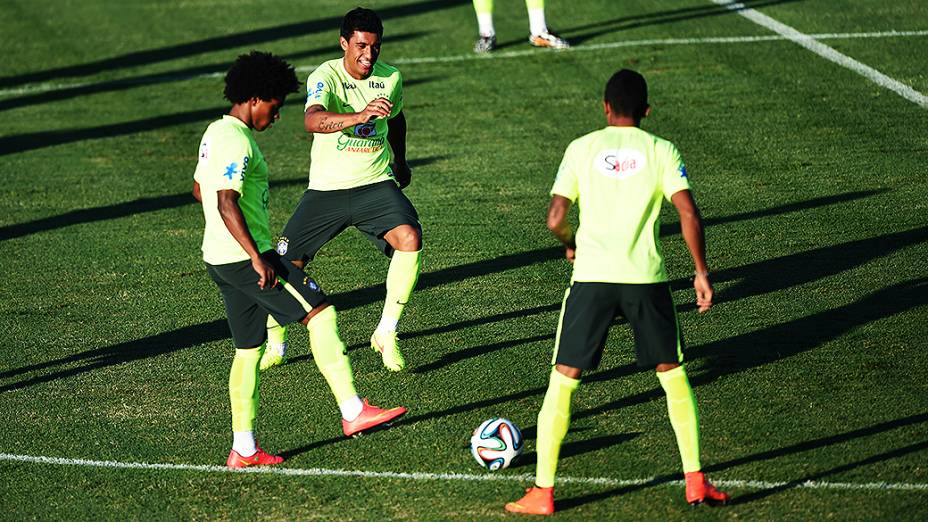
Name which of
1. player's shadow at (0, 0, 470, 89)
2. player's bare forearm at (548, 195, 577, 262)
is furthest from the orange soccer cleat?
player's shadow at (0, 0, 470, 89)

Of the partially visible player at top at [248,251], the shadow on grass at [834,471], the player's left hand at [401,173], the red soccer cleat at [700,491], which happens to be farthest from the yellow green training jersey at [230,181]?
the shadow on grass at [834,471]

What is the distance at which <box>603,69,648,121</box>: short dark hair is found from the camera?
6.89m

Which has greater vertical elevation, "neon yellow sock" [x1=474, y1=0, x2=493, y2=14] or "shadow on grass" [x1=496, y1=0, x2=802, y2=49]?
"neon yellow sock" [x1=474, y1=0, x2=493, y2=14]

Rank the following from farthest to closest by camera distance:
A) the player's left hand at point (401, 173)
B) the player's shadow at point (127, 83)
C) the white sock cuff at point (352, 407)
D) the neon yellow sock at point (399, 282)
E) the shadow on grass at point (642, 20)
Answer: the shadow on grass at point (642, 20), the player's shadow at point (127, 83), the player's left hand at point (401, 173), the neon yellow sock at point (399, 282), the white sock cuff at point (352, 407)

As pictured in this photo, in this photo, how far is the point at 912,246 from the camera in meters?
11.9

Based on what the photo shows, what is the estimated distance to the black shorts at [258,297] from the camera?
7.77m

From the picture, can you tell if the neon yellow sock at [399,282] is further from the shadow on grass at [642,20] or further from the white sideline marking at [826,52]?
the shadow on grass at [642,20]

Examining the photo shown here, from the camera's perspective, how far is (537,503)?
7.12m

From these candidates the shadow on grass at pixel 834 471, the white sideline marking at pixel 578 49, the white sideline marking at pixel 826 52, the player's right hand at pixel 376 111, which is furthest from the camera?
the white sideline marking at pixel 578 49

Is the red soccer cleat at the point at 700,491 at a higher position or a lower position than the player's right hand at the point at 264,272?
lower

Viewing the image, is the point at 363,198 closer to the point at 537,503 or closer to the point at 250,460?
the point at 250,460

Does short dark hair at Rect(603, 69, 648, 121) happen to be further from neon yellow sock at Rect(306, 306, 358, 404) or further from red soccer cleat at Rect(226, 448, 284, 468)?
red soccer cleat at Rect(226, 448, 284, 468)

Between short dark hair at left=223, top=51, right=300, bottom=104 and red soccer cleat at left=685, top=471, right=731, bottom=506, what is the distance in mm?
3048

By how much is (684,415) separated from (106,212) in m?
8.68
